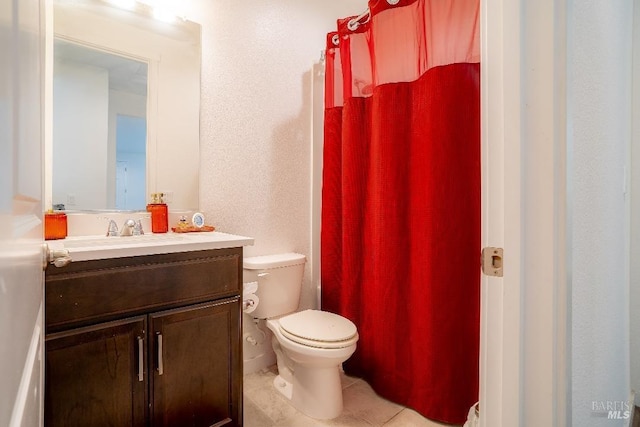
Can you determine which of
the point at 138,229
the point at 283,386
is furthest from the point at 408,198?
the point at 138,229

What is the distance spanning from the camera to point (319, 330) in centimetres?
157

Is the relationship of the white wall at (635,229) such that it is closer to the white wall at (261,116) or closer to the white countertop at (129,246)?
the white wall at (261,116)

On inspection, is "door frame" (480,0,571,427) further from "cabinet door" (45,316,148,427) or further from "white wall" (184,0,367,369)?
"white wall" (184,0,367,369)

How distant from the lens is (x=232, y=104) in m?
1.87

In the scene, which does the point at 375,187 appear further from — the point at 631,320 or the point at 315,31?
the point at 631,320

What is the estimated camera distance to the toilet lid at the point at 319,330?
4.87 feet

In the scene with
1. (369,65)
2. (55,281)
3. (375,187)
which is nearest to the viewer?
(55,281)

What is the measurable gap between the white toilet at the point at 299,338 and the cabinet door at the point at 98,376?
2.15ft

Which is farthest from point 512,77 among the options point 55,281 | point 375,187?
point 55,281

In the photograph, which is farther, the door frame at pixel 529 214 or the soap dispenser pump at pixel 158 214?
the soap dispenser pump at pixel 158 214

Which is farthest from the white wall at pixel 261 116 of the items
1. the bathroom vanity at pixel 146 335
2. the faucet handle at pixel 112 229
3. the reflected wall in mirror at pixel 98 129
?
the bathroom vanity at pixel 146 335

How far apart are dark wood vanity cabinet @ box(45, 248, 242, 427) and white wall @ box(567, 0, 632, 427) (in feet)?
3.83

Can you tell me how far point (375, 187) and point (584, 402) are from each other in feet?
3.82

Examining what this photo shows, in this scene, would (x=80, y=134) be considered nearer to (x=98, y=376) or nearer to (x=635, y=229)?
(x=98, y=376)
